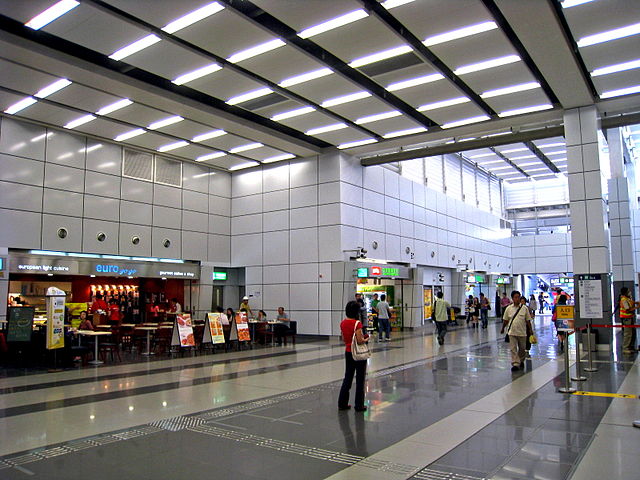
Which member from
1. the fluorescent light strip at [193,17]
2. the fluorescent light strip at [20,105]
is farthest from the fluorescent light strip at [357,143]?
the fluorescent light strip at [20,105]

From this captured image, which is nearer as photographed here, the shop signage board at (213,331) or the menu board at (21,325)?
the menu board at (21,325)

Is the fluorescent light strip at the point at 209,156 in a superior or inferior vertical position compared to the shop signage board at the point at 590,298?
superior

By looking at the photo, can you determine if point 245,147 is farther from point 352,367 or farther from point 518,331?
point 352,367

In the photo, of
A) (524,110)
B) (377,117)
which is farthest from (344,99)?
(524,110)

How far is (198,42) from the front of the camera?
36.4ft

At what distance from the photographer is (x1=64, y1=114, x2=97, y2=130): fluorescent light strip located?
15312 mm

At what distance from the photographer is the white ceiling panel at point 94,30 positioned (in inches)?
390

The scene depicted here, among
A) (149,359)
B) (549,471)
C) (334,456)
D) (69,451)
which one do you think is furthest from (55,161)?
(549,471)

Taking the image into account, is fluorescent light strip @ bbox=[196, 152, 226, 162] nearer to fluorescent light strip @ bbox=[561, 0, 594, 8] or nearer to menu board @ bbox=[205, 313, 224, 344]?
menu board @ bbox=[205, 313, 224, 344]

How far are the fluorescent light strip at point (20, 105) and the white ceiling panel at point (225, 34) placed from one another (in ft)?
19.1

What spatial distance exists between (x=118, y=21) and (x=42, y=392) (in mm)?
7125

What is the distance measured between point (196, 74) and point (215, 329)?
23.1 ft

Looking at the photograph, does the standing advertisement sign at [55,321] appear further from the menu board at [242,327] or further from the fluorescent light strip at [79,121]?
the fluorescent light strip at [79,121]

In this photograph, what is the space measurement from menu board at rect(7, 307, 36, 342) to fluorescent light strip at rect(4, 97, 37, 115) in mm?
5686
